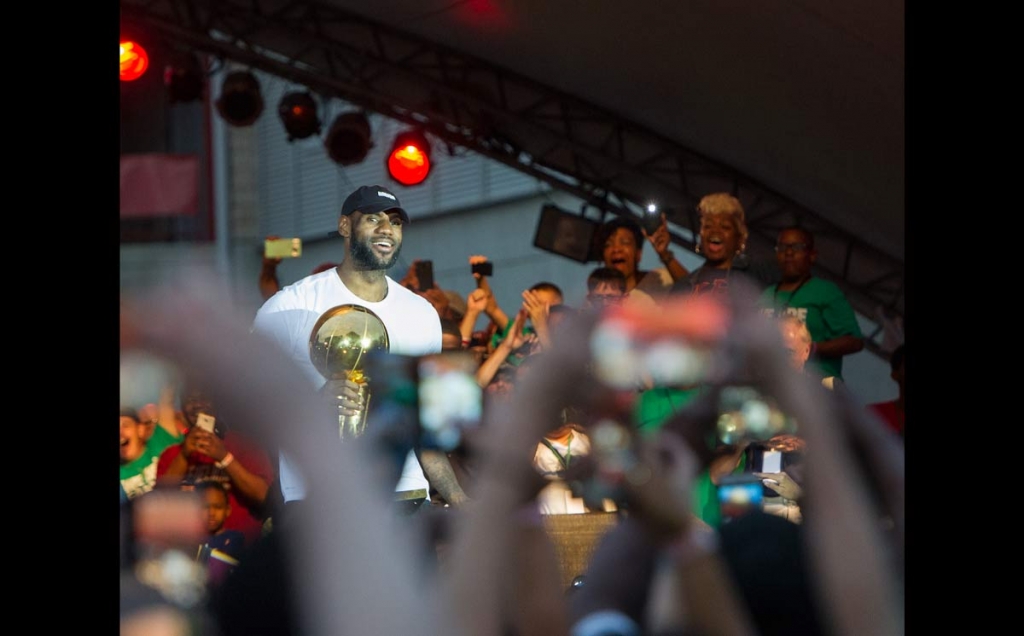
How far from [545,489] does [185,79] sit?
7.97 m

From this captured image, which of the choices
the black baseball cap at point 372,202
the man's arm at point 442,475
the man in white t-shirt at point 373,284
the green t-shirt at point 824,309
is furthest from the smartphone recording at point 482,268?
the man's arm at point 442,475

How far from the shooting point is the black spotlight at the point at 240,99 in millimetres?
8500

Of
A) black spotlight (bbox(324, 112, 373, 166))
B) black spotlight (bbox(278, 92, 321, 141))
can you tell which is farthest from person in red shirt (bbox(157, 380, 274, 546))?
black spotlight (bbox(278, 92, 321, 141))

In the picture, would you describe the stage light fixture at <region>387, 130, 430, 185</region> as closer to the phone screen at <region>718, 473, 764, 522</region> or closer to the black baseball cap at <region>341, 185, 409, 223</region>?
the black baseball cap at <region>341, 185, 409, 223</region>

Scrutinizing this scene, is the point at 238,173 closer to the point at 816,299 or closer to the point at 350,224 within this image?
the point at 816,299

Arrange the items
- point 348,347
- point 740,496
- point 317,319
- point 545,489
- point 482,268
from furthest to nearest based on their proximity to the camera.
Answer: point 482,268 < point 317,319 < point 348,347 < point 740,496 < point 545,489

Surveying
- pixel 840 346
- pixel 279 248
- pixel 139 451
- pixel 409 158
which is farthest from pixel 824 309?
pixel 409 158

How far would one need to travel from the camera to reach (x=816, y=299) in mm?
4984

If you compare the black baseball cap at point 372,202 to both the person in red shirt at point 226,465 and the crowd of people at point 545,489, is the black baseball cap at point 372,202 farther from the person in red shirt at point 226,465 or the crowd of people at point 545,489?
the crowd of people at point 545,489

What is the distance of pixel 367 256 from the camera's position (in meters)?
3.15

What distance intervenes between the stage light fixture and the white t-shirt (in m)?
5.90

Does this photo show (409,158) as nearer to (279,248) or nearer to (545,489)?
(279,248)

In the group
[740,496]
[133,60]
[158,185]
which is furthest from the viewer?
[158,185]
